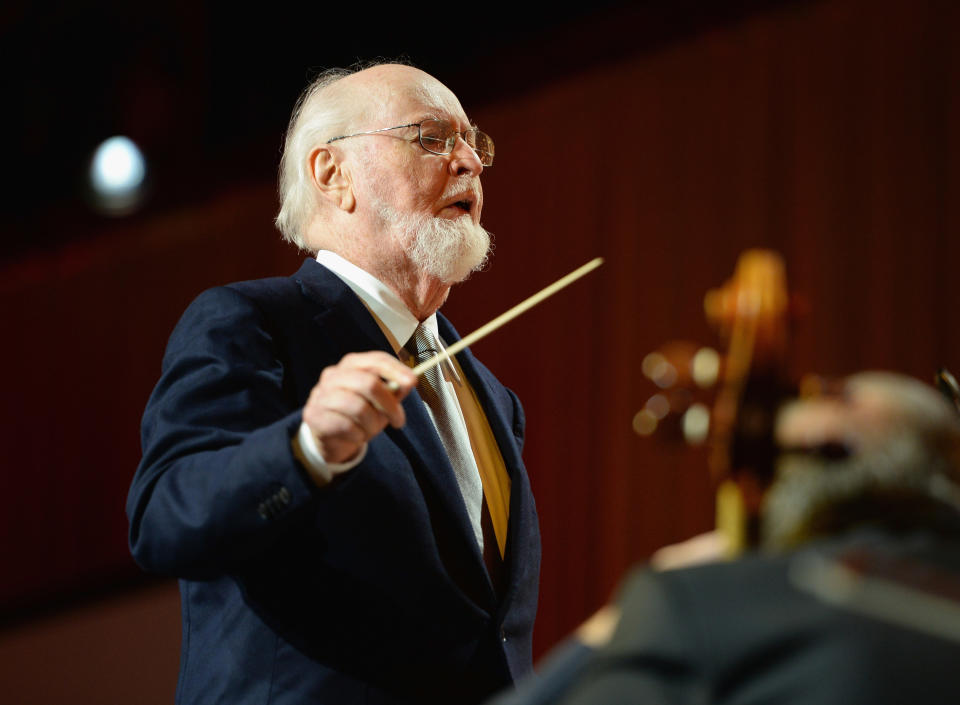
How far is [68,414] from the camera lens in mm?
4949

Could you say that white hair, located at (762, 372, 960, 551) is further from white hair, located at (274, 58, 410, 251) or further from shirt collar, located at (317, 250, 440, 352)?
white hair, located at (274, 58, 410, 251)

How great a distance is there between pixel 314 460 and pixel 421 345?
0.56 metres

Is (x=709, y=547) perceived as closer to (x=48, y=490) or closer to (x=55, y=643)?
(x=55, y=643)

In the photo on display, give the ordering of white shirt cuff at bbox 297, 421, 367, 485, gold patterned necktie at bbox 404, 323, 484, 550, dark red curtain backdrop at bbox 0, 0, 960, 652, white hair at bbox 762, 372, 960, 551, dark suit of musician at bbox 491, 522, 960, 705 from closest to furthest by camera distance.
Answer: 1. dark suit of musician at bbox 491, 522, 960, 705
2. white hair at bbox 762, 372, 960, 551
3. white shirt cuff at bbox 297, 421, 367, 485
4. gold patterned necktie at bbox 404, 323, 484, 550
5. dark red curtain backdrop at bbox 0, 0, 960, 652

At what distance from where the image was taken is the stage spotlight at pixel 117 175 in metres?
4.86

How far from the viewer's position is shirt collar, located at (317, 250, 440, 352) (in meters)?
1.85

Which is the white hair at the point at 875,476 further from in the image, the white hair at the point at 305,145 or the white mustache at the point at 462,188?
the white hair at the point at 305,145

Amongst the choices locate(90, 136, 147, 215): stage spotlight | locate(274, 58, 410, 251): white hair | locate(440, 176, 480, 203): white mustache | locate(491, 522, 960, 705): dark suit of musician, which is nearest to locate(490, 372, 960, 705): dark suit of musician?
locate(491, 522, 960, 705): dark suit of musician

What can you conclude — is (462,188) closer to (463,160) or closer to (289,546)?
(463,160)

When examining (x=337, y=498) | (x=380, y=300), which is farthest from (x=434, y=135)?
(x=337, y=498)

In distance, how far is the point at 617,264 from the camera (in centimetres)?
416

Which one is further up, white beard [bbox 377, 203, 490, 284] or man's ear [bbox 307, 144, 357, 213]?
man's ear [bbox 307, 144, 357, 213]

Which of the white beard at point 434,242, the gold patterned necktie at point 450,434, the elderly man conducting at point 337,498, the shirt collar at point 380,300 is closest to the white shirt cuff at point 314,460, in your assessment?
the elderly man conducting at point 337,498

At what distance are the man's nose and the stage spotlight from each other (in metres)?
3.26
